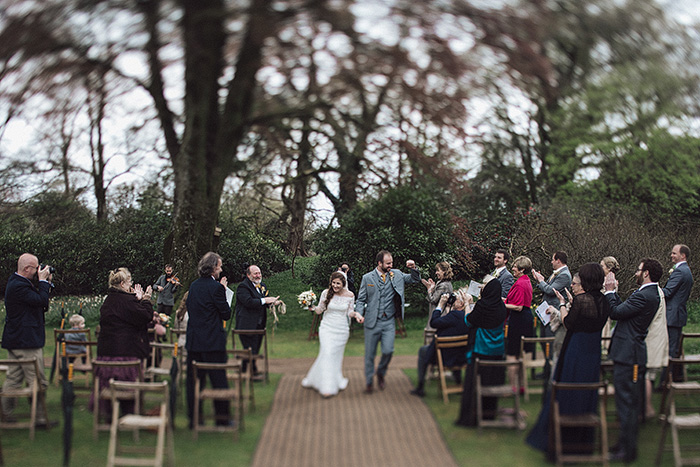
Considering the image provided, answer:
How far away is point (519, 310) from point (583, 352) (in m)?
2.88

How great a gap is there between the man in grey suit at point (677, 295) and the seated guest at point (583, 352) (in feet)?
7.93

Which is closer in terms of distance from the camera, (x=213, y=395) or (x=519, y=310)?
(x=213, y=395)

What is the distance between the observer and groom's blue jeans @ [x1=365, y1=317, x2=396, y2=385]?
874 cm

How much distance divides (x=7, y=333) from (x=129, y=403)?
1.79 m

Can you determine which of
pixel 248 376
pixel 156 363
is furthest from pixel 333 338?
pixel 156 363

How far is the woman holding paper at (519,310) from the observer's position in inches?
353

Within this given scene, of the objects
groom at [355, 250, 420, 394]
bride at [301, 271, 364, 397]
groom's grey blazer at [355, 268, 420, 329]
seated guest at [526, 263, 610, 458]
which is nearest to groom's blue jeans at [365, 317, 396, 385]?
groom at [355, 250, 420, 394]

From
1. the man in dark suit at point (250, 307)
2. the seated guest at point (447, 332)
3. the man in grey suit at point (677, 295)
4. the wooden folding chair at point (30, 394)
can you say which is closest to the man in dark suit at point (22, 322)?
the wooden folding chair at point (30, 394)

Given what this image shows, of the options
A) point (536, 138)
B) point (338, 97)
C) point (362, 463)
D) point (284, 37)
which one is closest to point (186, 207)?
point (338, 97)

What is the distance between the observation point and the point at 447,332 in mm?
8844

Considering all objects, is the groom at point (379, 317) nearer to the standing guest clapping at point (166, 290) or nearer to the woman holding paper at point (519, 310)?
the woman holding paper at point (519, 310)

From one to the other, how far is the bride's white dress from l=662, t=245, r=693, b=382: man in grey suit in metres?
4.24

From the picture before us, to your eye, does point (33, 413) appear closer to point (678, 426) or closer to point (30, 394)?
point (30, 394)

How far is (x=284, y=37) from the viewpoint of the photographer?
9.36m
